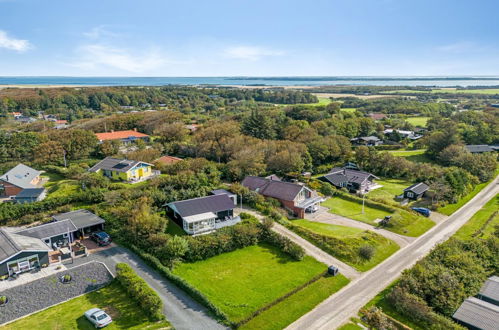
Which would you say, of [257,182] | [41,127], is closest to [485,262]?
[257,182]

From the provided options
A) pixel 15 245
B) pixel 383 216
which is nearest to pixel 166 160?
pixel 15 245

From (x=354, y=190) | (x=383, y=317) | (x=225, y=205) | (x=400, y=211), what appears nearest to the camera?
(x=383, y=317)

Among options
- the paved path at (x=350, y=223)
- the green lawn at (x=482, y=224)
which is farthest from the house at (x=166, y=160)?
the green lawn at (x=482, y=224)

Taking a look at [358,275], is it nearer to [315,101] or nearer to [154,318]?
[154,318]

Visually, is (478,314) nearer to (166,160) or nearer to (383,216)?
(383,216)

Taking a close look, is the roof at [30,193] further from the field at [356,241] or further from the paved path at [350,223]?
the paved path at [350,223]

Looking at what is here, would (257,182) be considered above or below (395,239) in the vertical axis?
above

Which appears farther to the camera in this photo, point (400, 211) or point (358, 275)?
point (400, 211)
